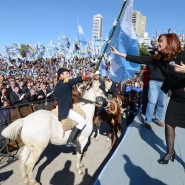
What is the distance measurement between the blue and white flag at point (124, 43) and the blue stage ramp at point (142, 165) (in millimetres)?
3956

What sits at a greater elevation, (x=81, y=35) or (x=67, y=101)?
(x=81, y=35)

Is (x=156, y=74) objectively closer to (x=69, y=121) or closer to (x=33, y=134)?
(x=69, y=121)

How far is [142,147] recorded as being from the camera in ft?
10.1

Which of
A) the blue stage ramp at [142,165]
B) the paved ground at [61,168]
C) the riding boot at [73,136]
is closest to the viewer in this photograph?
the blue stage ramp at [142,165]

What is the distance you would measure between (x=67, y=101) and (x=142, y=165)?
2.06 meters

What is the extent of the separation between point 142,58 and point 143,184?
1833 mm

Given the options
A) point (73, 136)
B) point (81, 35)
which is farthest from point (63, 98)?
point (81, 35)

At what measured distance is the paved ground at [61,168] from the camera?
157 inches

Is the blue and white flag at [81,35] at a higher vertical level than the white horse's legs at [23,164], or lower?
higher

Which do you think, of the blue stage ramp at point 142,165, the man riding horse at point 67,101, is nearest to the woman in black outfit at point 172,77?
the blue stage ramp at point 142,165

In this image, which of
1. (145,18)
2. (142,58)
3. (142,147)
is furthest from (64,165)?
(145,18)

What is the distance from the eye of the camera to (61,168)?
4.53 m

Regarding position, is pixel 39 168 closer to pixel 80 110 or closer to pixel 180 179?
pixel 80 110

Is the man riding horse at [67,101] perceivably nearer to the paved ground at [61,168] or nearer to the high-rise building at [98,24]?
the paved ground at [61,168]
